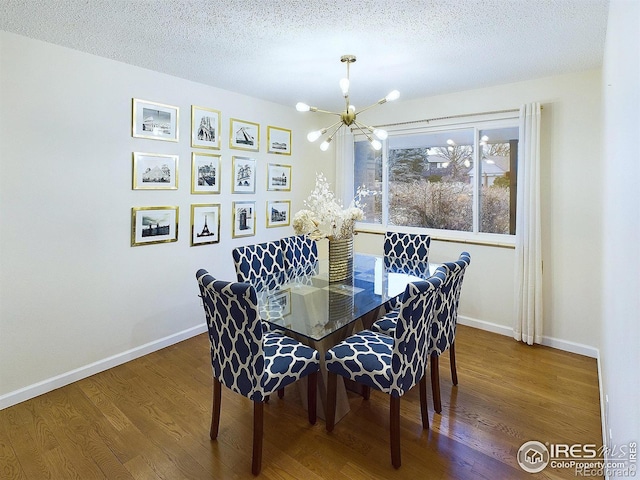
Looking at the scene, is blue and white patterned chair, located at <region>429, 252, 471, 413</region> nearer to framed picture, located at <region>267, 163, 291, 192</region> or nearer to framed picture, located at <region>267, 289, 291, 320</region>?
framed picture, located at <region>267, 289, 291, 320</region>

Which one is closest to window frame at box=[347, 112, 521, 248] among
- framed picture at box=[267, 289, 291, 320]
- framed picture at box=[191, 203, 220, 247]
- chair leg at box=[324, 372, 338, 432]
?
framed picture at box=[191, 203, 220, 247]

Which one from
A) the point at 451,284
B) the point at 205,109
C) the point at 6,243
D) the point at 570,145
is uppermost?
the point at 205,109

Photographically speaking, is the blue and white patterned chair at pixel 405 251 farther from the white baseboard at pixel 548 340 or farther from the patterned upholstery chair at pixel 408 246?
the white baseboard at pixel 548 340

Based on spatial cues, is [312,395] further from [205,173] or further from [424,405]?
[205,173]

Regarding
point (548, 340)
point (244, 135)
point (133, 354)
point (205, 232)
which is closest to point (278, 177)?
point (244, 135)

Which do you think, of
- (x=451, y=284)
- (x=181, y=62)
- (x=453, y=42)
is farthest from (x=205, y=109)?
(x=451, y=284)

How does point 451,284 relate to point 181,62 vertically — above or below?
below

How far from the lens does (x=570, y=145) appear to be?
125 inches

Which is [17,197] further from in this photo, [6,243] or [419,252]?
[419,252]

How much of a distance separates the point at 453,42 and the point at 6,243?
133 inches

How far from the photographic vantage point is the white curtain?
326cm

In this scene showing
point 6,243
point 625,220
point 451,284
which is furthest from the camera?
point 6,243

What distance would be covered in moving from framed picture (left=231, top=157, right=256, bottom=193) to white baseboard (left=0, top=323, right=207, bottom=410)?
155 cm

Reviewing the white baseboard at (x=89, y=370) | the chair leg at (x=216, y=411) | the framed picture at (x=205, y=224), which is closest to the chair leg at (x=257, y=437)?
the chair leg at (x=216, y=411)
